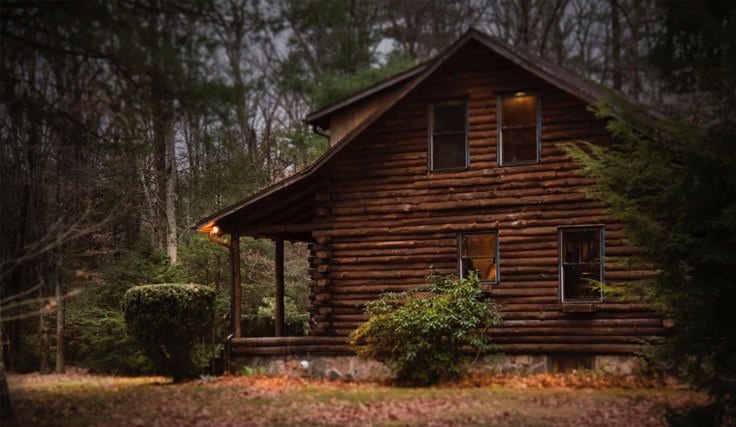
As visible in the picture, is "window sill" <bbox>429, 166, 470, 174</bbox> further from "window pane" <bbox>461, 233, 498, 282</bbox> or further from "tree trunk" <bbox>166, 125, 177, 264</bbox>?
"tree trunk" <bbox>166, 125, 177, 264</bbox>

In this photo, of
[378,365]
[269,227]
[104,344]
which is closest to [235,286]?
[269,227]

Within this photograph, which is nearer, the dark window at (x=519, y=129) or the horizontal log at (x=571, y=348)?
the horizontal log at (x=571, y=348)

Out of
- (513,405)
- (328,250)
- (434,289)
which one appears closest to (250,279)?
(328,250)

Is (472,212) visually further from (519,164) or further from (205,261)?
(205,261)

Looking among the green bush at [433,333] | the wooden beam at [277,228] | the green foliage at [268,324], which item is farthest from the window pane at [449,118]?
the green foliage at [268,324]

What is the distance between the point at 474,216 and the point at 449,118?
235cm

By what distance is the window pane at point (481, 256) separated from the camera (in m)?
19.1

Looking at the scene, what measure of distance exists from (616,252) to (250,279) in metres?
13.6

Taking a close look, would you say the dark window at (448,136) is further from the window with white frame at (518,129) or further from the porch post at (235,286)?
the porch post at (235,286)

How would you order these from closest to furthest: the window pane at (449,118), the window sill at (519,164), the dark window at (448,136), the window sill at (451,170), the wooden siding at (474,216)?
the wooden siding at (474,216), the window sill at (519,164), the window sill at (451,170), the dark window at (448,136), the window pane at (449,118)

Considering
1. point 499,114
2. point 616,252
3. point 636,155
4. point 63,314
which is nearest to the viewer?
point 636,155

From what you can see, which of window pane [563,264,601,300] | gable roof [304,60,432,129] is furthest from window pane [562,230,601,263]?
gable roof [304,60,432,129]

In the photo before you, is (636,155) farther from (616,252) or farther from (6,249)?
(6,249)

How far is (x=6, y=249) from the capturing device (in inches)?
754
